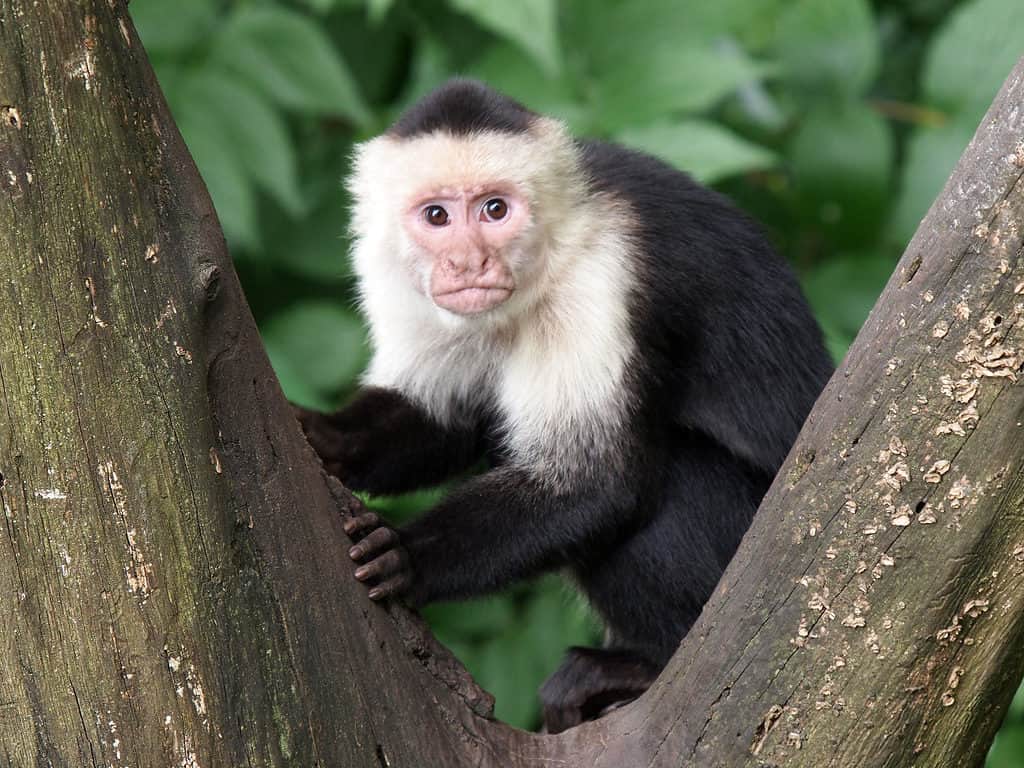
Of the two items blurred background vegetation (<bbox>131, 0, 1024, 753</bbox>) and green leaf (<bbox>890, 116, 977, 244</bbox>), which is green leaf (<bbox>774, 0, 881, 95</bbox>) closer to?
blurred background vegetation (<bbox>131, 0, 1024, 753</bbox>)

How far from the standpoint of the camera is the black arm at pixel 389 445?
256 centimetres

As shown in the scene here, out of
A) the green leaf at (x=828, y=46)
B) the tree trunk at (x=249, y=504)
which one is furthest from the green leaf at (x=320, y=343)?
the tree trunk at (x=249, y=504)

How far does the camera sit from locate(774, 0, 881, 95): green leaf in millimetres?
3686

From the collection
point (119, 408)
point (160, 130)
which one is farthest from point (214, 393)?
point (160, 130)

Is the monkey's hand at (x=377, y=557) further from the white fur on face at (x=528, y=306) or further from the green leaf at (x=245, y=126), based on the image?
the green leaf at (x=245, y=126)

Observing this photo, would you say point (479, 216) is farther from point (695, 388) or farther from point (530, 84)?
point (530, 84)

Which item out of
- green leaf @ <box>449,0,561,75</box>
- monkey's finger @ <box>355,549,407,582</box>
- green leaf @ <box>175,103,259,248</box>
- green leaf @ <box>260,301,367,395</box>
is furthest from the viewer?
green leaf @ <box>260,301,367,395</box>

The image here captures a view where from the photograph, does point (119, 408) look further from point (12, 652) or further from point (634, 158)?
point (634, 158)

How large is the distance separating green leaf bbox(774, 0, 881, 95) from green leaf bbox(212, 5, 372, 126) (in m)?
1.33

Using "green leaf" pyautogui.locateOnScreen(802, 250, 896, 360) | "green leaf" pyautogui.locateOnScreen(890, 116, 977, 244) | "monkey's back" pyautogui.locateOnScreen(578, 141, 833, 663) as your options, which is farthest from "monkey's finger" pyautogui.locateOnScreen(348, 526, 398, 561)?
"green leaf" pyautogui.locateOnScreen(890, 116, 977, 244)

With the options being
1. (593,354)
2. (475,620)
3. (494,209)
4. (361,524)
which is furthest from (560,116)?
(361,524)

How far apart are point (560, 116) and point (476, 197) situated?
3.38ft

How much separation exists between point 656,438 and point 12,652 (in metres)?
1.26

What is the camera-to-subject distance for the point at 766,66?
3520 mm
